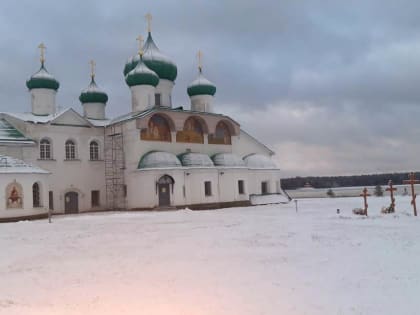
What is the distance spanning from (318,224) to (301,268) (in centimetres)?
730

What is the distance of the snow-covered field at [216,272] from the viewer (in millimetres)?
5859

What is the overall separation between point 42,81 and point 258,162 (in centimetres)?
1526

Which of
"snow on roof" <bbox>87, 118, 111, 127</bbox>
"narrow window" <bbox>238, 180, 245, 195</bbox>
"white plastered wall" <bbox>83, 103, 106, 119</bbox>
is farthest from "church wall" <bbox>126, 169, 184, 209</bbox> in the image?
"white plastered wall" <bbox>83, 103, 106, 119</bbox>

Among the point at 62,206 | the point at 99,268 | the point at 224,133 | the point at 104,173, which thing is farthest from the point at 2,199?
the point at 224,133

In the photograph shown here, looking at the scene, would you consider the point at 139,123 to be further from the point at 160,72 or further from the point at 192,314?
the point at 192,314

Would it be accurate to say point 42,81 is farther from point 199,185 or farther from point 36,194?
point 199,185

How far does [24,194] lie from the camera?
2023 cm

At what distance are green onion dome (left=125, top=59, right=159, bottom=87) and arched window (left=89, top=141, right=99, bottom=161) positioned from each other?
4443mm

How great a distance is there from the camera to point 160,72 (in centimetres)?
2881

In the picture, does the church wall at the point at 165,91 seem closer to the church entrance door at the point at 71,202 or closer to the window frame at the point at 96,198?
the window frame at the point at 96,198

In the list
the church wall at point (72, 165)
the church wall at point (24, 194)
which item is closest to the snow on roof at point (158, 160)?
the church wall at point (72, 165)

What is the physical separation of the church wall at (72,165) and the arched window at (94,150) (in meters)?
0.24

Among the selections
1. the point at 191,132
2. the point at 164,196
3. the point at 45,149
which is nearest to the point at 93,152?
the point at 45,149

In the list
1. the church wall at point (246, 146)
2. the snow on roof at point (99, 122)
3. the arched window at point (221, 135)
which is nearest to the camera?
the snow on roof at point (99, 122)
